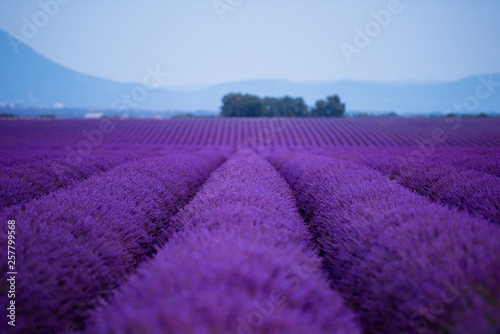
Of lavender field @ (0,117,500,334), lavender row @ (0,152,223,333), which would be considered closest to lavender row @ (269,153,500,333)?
lavender field @ (0,117,500,334)

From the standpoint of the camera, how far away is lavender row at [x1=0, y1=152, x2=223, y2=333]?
2.06 m

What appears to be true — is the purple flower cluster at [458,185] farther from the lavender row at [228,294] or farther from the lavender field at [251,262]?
the lavender row at [228,294]

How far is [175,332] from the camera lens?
4.11 feet

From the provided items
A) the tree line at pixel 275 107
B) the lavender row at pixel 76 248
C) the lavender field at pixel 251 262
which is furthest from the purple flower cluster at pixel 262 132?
the lavender row at pixel 76 248

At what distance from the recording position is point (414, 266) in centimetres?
199

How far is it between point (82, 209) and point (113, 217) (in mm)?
→ 333

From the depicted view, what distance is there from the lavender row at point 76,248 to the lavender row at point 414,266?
2.11 meters

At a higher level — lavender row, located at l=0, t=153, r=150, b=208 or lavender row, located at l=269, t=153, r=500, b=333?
lavender row, located at l=0, t=153, r=150, b=208

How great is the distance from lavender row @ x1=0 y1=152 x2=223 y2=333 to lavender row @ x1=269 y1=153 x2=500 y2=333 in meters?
2.11

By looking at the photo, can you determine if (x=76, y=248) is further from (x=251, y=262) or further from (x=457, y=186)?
(x=457, y=186)

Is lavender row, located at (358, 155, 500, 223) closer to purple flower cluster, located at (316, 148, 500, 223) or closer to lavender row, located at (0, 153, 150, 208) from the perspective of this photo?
→ purple flower cluster, located at (316, 148, 500, 223)

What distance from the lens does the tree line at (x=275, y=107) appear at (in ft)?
188

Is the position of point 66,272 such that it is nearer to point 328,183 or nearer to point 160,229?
point 160,229

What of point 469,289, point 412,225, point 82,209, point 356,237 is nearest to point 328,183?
point 356,237
